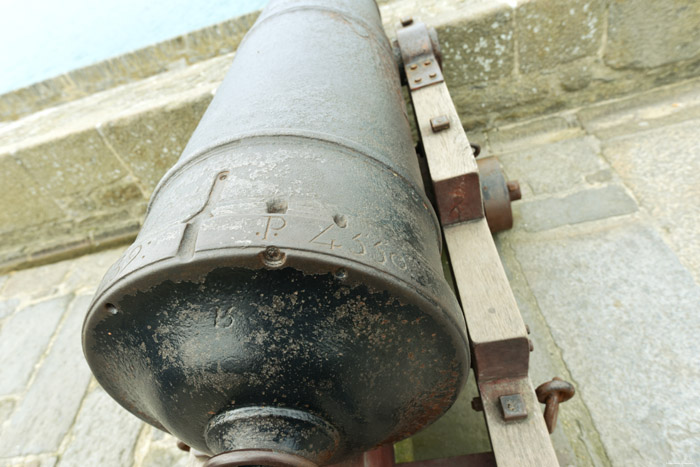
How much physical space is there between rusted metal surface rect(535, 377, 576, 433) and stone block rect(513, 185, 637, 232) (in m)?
0.98

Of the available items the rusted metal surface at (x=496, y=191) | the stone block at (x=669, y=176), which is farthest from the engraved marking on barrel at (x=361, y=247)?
the stone block at (x=669, y=176)

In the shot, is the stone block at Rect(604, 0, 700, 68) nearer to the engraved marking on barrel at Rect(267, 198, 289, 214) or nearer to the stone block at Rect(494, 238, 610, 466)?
the stone block at Rect(494, 238, 610, 466)

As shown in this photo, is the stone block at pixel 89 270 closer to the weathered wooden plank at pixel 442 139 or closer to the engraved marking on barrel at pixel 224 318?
the weathered wooden plank at pixel 442 139

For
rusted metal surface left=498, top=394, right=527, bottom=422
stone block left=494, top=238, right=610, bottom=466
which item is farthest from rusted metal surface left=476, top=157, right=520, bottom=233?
rusted metal surface left=498, top=394, right=527, bottom=422

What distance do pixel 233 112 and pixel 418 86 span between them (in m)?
0.98

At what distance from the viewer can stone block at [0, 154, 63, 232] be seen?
2.63 m

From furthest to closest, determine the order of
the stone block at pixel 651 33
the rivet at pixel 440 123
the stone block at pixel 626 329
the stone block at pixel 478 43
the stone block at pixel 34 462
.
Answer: the stone block at pixel 478 43 → the stone block at pixel 651 33 → the stone block at pixel 34 462 → the rivet at pixel 440 123 → the stone block at pixel 626 329

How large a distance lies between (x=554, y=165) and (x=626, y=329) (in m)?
0.98

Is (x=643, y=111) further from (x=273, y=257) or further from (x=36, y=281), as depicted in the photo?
(x=36, y=281)

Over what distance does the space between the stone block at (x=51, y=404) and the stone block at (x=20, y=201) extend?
92 centimetres

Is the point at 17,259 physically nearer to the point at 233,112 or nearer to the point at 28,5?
the point at 233,112

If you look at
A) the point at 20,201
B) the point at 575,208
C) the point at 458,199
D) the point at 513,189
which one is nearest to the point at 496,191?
the point at 513,189

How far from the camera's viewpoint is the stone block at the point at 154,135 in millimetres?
2477

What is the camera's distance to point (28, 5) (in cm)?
911
